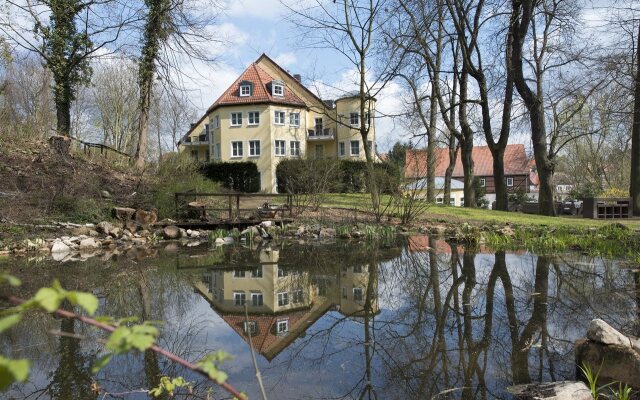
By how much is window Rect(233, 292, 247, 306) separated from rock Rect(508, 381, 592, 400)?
3465 mm

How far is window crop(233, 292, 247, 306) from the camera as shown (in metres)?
5.79

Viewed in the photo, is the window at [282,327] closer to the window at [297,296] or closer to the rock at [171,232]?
the window at [297,296]

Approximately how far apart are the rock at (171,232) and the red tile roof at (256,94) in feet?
101

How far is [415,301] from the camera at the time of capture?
5.71m

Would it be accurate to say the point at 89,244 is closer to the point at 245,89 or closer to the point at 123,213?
the point at 123,213

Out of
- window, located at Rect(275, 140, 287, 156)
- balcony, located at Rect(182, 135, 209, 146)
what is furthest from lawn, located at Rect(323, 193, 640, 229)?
balcony, located at Rect(182, 135, 209, 146)

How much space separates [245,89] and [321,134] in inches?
340

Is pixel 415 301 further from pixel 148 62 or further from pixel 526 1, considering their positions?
pixel 148 62

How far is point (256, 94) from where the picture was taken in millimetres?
43969

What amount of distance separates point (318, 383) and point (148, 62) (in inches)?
798

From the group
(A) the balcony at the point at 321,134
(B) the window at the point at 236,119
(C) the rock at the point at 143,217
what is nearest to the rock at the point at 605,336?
(C) the rock at the point at 143,217

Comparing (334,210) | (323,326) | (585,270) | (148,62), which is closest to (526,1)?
(334,210)

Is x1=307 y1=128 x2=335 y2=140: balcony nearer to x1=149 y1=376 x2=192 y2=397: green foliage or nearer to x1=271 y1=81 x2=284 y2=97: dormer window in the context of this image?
x1=271 y1=81 x2=284 y2=97: dormer window

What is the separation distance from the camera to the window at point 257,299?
5.70m
